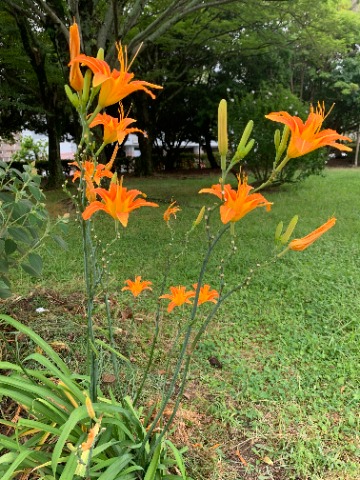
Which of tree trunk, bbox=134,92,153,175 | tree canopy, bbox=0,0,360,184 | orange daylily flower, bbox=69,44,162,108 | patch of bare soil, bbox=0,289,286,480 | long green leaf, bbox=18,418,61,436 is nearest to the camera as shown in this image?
orange daylily flower, bbox=69,44,162,108

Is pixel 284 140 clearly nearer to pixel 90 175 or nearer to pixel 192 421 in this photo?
pixel 90 175

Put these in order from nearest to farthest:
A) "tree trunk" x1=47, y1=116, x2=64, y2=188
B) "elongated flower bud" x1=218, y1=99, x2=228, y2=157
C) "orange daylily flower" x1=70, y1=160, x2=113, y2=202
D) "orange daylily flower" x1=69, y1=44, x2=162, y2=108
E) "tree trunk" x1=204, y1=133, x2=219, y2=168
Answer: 1. "orange daylily flower" x1=69, y1=44, x2=162, y2=108
2. "elongated flower bud" x1=218, y1=99, x2=228, y2=157
3. "orange daylily flower" x1=70, y1=160, x2=113, y2=202
4. "tree trunk" x1=47, y1=116, x2=64, y2=188
5. "tree trunk" x1=204, y1=133, x2=219, y2=168

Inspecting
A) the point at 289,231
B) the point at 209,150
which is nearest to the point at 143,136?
the point at 209,150

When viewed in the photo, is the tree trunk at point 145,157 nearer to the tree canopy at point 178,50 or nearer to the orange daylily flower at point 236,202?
the tree canopy at point 178,50

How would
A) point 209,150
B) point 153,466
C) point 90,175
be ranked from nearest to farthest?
1. point 90,175
2. point 153,466
3. point 209,150

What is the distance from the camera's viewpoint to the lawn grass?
1.61m

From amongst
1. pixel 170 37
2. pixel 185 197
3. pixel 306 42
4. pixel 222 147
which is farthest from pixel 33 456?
pixel 170 37

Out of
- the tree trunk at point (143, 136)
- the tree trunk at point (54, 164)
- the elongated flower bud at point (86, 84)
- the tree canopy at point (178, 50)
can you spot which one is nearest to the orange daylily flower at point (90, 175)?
the elongated flower bud at point (86, 84)

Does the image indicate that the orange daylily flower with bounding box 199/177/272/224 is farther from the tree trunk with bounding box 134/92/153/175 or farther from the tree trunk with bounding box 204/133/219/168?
the tree trunk with bounding box 204/133/219/168

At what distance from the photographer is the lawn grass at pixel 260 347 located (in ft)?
5.27

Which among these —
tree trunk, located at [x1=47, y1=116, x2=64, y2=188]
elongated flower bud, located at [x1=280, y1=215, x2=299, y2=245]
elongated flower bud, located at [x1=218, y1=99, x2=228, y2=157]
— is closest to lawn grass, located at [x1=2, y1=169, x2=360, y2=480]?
elongated flower bud, located at [x1=280, y1=215, x2=299, y2=245]

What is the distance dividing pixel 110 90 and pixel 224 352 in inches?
69.5

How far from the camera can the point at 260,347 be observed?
2342mm

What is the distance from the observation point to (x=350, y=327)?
253cm
